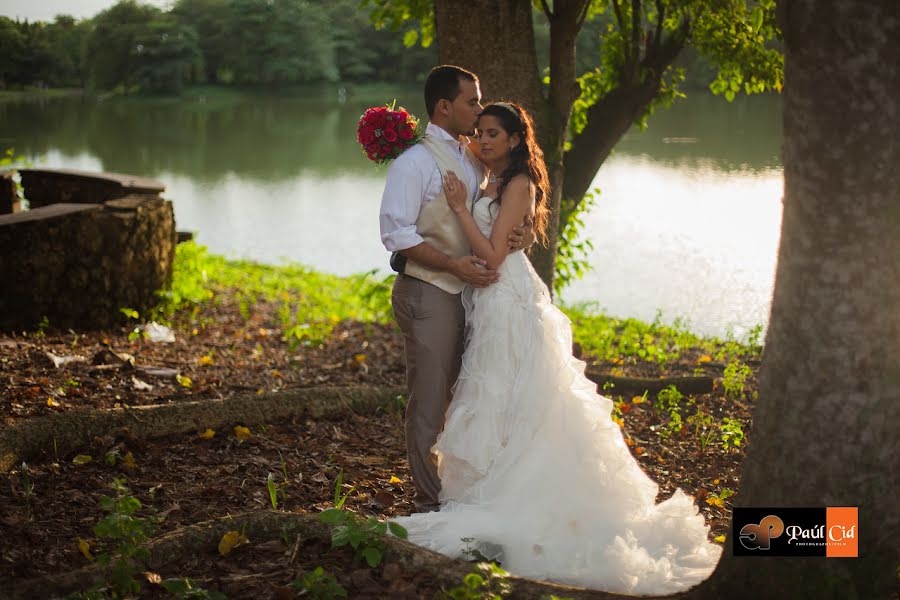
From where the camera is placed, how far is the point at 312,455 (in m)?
4.60

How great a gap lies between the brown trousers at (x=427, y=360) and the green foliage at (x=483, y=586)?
1046 millimetres

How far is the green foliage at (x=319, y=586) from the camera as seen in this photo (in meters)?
2.71

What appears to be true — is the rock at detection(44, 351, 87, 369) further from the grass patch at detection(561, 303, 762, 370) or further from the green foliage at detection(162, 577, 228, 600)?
the grass patch at detection(561, 303, 762, 370)

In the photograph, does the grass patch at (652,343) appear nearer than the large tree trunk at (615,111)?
No

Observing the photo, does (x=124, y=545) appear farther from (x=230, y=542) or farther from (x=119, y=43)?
(x=119, y=43)

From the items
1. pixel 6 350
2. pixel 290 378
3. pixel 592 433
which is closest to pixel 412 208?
pixel 592 433

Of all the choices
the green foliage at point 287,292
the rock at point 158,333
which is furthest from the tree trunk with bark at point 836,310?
the rock at point 158,333

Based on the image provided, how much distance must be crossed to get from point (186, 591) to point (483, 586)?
956 millimetres

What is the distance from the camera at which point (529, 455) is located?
11.6 feet

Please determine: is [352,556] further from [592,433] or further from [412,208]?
[412,208]

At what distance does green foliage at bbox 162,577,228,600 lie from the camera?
271 centimetres

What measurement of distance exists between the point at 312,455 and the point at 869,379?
9.80 ft

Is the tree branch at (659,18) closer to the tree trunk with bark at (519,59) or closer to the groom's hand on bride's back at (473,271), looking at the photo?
the tree trunk with bark at (519,59)

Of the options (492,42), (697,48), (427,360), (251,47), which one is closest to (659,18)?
(697,48)
